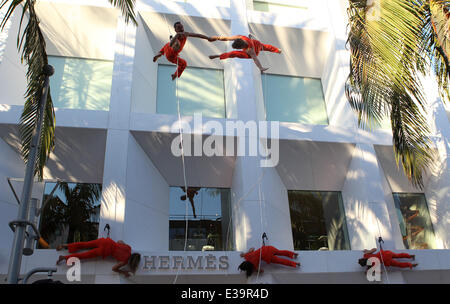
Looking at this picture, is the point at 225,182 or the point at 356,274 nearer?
the point at 356,274

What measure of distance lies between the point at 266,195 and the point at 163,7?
7163 mm

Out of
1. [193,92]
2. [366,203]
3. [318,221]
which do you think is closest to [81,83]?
[193,92]

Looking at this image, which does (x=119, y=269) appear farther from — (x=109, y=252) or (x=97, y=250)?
(x=97, y=250)

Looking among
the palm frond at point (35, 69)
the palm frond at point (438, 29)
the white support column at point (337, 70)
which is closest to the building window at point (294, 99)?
the white support column at point (337, 70)

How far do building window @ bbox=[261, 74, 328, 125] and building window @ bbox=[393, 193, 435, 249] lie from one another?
12.6 ft

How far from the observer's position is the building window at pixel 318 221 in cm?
1201

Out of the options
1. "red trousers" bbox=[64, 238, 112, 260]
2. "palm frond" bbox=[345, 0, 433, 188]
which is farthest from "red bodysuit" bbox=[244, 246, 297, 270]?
"palm frond" bbox=[345, 0, 433, 188]

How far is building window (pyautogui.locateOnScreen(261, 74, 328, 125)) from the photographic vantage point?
13711 mm

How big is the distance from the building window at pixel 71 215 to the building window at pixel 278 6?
9.12 meters

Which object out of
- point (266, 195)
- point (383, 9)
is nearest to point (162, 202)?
point (266, 195)

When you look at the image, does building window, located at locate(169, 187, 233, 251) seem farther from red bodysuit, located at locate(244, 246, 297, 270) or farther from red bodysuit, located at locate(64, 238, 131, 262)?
red bodysuit, located at locate(64, 238, 131, 262)
